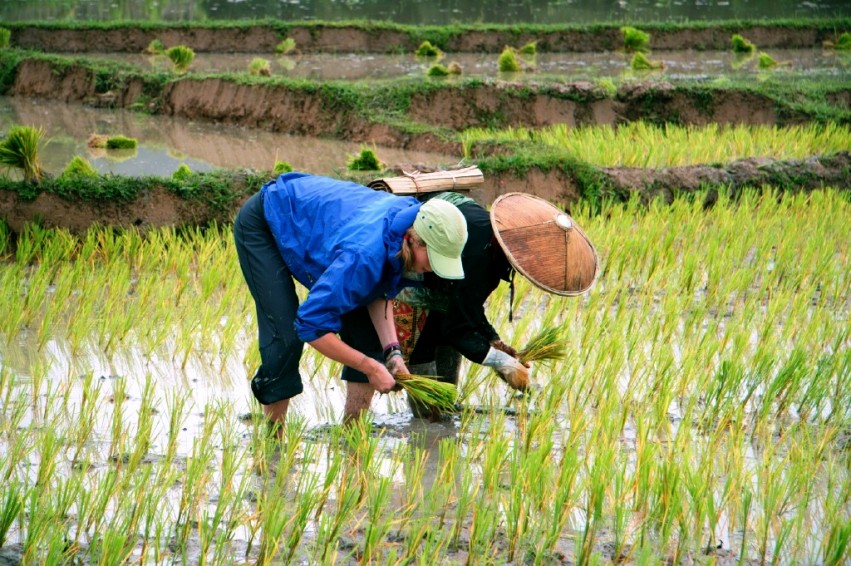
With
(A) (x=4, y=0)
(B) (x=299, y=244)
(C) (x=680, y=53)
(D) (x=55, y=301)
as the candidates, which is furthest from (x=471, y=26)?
(B) (x=299, y=244)

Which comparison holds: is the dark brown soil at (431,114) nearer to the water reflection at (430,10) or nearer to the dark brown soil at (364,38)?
the dark brown soil at (364,38)

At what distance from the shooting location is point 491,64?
45.3ft

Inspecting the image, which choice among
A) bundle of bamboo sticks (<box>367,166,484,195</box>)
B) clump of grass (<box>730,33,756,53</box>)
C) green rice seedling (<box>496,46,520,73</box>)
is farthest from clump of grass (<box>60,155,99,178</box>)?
clump of grass (<box>730,33,756,53</box>)

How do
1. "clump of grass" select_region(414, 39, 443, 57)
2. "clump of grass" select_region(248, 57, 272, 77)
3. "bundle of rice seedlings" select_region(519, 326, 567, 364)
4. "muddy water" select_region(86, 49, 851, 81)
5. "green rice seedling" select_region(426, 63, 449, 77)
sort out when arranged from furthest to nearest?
"clump of grass" select_region(414, 39, 443, 57) < "muddy water" select_region(86, 49, 851, 81) < "green rice seedling" select_region(426, 63, 449, 77) < "clump of grass" select_region(248, 57, 272, 77) < "bundle of rice seedlings" select_region(519, 326, 567, 364)

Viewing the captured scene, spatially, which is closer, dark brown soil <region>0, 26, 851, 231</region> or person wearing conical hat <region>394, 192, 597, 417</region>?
person wearing conical hat <region>394, 192, 597, 417</region>

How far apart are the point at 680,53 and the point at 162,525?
581 inches

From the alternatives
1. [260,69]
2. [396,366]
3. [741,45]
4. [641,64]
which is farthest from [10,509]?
[741,45]

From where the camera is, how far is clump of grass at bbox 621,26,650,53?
15.0 meters

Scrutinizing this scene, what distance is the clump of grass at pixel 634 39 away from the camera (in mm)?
15016

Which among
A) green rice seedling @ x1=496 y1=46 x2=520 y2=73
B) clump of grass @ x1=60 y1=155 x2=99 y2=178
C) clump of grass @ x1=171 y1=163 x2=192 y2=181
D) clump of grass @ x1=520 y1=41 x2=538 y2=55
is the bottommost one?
clump of grass @ x1=171 y1=163 x2=192 y2=181

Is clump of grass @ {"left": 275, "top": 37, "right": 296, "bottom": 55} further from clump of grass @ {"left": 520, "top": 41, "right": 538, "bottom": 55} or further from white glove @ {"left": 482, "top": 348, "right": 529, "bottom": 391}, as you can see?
white glove @ {"left": 482, "top": 348, "right": 529, "bottom": 391}

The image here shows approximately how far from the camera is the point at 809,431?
3287mm

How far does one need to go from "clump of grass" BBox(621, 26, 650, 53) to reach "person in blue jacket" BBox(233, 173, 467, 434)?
12.9 metres

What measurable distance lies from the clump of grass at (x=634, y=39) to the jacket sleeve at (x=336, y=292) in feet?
43.5
